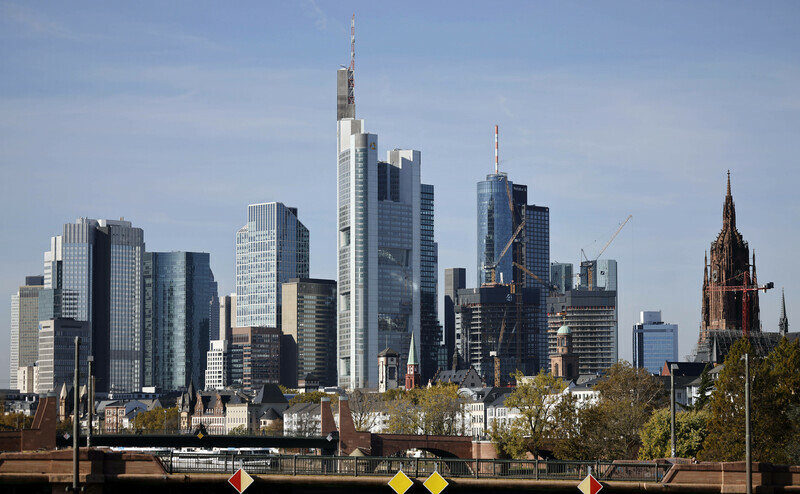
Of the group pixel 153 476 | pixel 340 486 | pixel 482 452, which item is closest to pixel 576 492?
pixel 340 486

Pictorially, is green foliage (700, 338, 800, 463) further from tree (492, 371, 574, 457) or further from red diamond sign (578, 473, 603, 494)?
red diamond sign (578, 473, 603, 494)

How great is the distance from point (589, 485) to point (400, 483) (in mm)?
10216

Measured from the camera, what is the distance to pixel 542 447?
157625mm

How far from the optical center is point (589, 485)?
7425 centimetres

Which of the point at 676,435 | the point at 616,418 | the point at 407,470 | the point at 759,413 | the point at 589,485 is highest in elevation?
the point at 759,413

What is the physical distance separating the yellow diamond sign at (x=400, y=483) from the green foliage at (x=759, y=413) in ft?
151

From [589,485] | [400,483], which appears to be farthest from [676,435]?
[400,483]

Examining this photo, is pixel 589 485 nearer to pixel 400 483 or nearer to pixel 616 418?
pixel 400 483

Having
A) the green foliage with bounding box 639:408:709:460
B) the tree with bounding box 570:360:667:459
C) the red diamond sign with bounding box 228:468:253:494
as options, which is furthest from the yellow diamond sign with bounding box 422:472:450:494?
the tree with bounding box 570:360:667:459

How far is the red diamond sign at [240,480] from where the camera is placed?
76.1 m

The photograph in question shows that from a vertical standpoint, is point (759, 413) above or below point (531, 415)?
above

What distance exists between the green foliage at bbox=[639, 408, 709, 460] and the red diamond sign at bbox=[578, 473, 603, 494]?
6436cm

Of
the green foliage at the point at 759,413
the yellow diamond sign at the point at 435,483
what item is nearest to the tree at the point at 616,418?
the green foliage at the point at 759,413

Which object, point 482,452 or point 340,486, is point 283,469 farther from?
point 482,452
